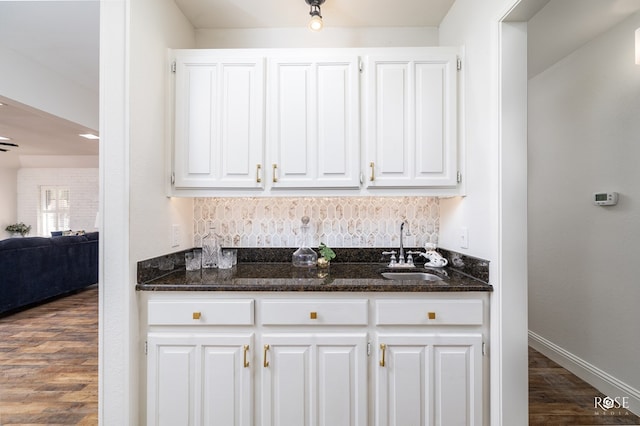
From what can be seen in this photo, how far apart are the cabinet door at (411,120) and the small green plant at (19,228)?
971 centimetres

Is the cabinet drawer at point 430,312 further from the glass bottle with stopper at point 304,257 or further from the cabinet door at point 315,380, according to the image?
the glass bottle with stopper at point 304,257

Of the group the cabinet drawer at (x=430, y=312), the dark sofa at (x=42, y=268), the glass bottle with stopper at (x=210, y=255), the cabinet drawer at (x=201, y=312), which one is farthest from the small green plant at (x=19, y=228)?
the cabinet drawer at (x=430, y=312)

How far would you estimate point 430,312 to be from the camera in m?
1.56

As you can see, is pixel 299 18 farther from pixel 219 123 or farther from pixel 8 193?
pixel 8 193

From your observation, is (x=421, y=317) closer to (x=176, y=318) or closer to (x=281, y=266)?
(x=281, y=266)

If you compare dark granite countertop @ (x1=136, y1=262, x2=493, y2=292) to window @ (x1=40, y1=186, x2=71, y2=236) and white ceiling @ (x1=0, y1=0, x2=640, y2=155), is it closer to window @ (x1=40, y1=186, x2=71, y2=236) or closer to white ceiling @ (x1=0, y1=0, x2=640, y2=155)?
white ceiling @ (x1=0, y1=0, x2=640, y2=155)

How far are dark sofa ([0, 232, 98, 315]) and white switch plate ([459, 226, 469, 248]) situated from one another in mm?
5034

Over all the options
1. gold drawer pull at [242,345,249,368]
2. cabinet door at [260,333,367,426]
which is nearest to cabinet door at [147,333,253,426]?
gold drawer pull at [242,345,249,368]

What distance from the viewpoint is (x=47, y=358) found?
107 inches

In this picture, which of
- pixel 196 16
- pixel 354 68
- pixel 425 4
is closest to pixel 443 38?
pixel 425 4

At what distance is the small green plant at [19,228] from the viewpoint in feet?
24.8

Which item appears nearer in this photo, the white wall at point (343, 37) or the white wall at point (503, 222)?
the white wall at point (503, 222)

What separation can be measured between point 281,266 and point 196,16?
73.6 inches

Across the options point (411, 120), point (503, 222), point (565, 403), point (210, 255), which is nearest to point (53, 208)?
point (210, 255)
